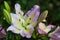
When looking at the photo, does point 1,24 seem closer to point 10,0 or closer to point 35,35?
point 35,35

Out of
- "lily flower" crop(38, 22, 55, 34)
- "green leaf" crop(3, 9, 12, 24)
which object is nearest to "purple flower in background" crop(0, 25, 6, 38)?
"green leaf" crop(3, 9, 12, 24)

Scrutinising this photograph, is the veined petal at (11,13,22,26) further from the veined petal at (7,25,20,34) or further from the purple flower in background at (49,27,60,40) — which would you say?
the purple flower in background at (49,27,60,40)

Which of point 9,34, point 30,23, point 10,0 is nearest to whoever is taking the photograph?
point 9,34

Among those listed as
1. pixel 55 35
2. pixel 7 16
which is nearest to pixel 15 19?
pixel 7 16

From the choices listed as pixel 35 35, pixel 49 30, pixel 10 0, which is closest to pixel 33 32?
pixel 35 35

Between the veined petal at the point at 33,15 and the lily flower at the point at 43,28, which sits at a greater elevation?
the veined petal at the point at 33,15

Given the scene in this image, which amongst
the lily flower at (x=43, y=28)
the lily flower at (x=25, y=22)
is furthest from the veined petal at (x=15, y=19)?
the lily flower at (x=43, y=28)

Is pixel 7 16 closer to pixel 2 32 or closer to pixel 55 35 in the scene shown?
pixel 2 32

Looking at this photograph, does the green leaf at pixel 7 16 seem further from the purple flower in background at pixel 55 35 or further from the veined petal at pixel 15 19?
the purple flower in background at pixel 55 35
